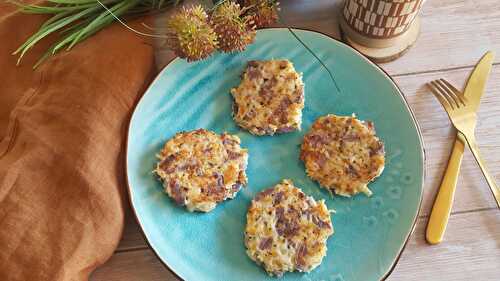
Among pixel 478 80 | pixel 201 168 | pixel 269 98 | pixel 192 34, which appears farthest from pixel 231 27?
pixel 478 80

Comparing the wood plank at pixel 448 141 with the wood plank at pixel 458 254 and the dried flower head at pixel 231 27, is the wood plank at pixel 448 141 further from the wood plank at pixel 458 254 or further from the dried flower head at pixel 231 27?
the dried flower head at pixel 231 27

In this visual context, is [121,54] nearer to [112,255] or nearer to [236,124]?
[236,124]

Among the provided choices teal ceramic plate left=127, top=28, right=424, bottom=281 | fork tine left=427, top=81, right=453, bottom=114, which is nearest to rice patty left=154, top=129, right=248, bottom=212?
teal ceramic plate left=127, top=28, right=424, bottom=281

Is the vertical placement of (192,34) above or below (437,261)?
above

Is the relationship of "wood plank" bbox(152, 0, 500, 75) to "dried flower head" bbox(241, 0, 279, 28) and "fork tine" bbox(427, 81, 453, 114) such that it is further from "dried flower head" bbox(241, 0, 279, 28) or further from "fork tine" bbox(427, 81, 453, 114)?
"dried flower head" bbox(241, 0, 279, 28)

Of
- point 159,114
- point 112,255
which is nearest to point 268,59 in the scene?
point 159,114

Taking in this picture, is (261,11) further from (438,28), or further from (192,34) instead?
(438,28)

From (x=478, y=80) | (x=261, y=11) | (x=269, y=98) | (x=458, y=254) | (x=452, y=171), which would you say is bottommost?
(x=458, y=254)
